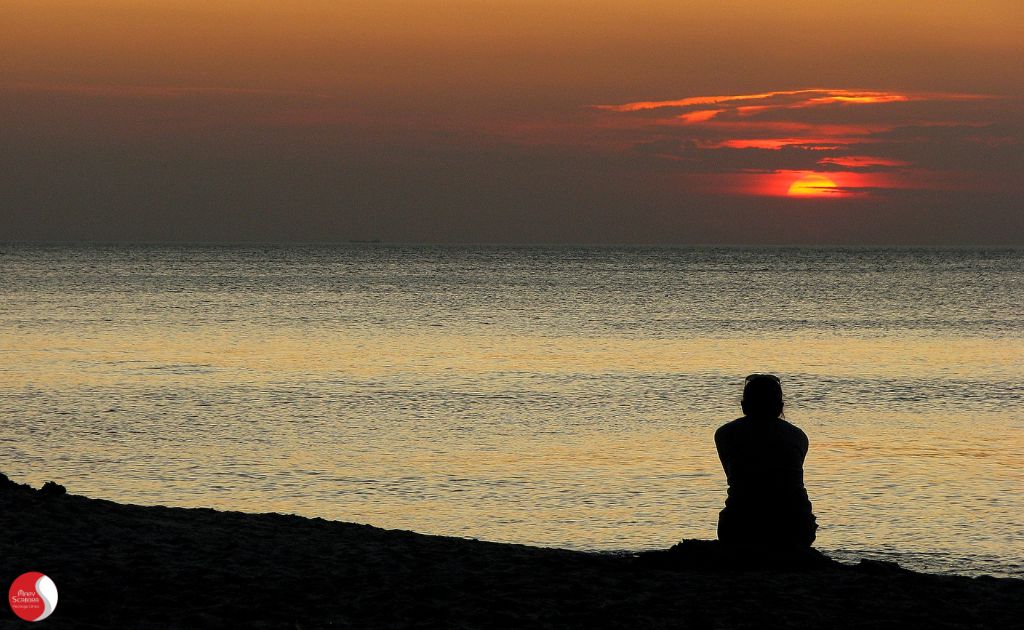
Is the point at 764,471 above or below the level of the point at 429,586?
above

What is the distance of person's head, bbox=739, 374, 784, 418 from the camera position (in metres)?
8.33

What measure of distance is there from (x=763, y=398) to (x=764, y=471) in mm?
489

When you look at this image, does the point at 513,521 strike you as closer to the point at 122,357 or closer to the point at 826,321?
the point at 122,357

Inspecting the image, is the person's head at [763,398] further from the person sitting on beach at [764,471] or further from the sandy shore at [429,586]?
the sandy shore at [429,586]

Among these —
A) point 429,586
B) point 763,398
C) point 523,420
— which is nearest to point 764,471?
point 763,398

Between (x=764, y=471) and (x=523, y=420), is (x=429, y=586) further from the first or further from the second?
(x=523, y=420)

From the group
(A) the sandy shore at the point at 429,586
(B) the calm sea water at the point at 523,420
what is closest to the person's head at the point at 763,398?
(A) the sandy shore at the point at 429,586

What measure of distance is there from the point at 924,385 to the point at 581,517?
751 inches

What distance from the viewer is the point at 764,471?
27.5 feet

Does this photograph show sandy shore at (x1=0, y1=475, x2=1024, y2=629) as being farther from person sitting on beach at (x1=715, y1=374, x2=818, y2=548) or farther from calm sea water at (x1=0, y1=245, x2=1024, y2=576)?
calm sea water at (x1=0, y1=245, x2=1024, y2=576)

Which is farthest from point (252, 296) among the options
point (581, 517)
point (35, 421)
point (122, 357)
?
point (581, 517)

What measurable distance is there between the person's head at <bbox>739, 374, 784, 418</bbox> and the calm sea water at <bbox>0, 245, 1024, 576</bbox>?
5488mm

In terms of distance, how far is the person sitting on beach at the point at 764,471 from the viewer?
8352mm

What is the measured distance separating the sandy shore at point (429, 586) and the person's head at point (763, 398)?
103 centimetres
